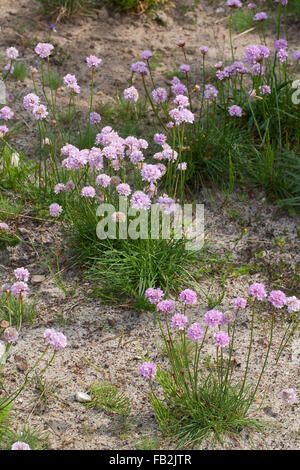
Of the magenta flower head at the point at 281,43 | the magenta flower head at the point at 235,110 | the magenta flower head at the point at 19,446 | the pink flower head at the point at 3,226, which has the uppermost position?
the magenta flower head at the point at 281,43

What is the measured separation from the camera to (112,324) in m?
3.52

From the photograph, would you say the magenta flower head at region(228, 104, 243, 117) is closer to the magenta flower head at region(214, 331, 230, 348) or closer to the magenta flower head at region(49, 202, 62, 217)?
the magenta flower head at region(49, 202, 62, 217)

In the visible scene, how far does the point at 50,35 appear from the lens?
5660 mm

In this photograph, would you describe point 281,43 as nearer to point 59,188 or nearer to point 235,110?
point 235,110

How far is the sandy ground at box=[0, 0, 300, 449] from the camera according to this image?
2920 millimetres

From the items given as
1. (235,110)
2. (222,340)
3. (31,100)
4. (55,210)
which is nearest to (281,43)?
(235,110)

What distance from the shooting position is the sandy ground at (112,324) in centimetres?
292

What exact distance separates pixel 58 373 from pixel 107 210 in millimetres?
1068

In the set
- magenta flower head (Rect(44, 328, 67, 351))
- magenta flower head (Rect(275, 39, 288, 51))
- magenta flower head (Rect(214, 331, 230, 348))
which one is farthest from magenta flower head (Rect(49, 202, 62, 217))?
magenta flower head (Rect(275, 39, 288, 51))

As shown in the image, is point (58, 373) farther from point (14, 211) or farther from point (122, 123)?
point (122, 123)

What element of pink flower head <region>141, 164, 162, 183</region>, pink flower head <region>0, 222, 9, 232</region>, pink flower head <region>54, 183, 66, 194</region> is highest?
pink flower head <region>141, 164, 162, 183</region>

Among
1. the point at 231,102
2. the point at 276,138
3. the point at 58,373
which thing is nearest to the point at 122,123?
the point at 231,102

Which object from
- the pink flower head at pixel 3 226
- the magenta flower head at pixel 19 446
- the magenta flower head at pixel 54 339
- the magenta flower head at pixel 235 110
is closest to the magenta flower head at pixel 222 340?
the magenta flower head at pixel 54 339

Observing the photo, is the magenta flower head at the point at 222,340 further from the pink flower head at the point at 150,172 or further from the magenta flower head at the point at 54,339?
the pink flower head at the point at 150,172
